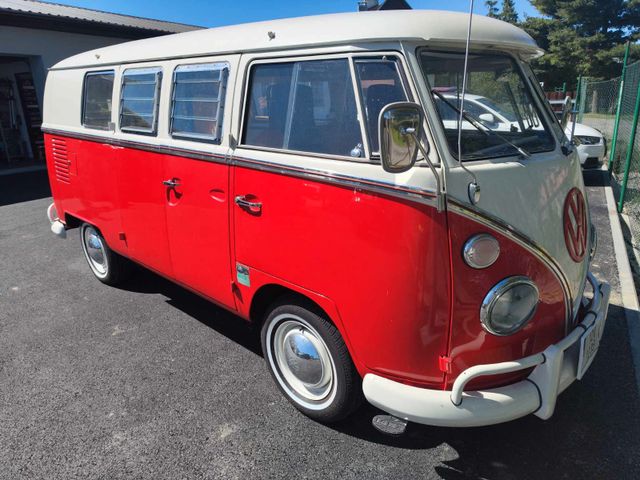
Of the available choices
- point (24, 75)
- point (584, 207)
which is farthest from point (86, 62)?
point (24, 75)

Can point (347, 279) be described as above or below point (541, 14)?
below

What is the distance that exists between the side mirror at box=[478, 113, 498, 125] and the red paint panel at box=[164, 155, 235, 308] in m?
1.51

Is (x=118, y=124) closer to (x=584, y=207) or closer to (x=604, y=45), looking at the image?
(x=584, y=207)

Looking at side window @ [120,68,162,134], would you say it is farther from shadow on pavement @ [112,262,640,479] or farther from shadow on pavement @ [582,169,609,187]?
shadow on pavement @ [582,169,609,187]

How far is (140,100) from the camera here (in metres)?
3.75

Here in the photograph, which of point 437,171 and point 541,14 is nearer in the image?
point 437,171

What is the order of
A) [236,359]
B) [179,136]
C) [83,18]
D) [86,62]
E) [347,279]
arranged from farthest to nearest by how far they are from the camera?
[83,18]
[86,62]
[236,359]
[179,136]
[347,279]

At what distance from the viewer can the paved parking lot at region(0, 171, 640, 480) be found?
257cm

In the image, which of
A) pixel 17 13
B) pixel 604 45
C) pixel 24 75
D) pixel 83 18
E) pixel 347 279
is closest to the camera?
pixel 347 279

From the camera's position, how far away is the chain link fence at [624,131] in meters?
6.59

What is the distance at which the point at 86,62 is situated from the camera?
4445 millimetres

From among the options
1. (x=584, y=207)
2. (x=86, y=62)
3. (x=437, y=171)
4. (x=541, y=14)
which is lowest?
(x=584, y=207)

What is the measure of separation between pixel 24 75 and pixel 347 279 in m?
15.2

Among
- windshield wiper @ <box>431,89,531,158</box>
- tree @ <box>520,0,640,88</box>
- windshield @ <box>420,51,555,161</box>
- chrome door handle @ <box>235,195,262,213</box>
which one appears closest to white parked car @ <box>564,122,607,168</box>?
windshield @ <box>420,51,555,161</box>
